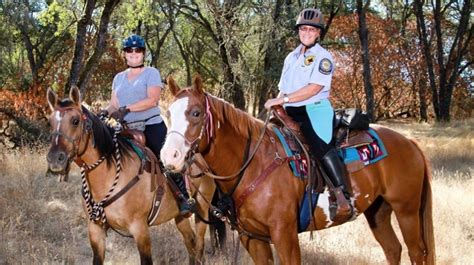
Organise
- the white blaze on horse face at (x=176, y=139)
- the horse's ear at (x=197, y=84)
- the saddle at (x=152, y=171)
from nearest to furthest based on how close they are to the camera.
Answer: the white blaze on horse face at (x=176, y=139), the horse's ear at (x=197, y=84), the saddle at (x=152, y=171)

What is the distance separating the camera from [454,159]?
1241 cm

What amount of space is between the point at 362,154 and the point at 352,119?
0.34m

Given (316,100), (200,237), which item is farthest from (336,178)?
(200,237)

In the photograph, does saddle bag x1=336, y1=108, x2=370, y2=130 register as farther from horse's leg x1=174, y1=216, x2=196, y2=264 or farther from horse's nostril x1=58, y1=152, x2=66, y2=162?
horse's nostril x1=58, y1=152, x2=66, y2=162

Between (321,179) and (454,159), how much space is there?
9.72 metres

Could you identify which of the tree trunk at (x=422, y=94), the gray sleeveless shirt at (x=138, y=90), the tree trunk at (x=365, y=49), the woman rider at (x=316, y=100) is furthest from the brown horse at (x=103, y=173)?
the tree trunk at (x=422, y=94)

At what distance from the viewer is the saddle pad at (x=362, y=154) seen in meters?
→ 4.34

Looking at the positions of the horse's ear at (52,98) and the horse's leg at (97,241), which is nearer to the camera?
the horse's ear at (52,98)

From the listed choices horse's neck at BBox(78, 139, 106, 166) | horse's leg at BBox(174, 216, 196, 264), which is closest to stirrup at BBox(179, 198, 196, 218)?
horse's leg at BBox(174, 216, 196, 264)

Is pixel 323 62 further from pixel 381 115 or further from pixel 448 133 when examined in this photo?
pixel 381 115

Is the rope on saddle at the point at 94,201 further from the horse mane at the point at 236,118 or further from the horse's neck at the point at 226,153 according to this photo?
the horse mane at the point at 236,118

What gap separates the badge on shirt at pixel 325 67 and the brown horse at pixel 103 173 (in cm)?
150

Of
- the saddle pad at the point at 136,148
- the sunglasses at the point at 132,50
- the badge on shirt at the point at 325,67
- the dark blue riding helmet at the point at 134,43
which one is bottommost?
the saddle pad at the point at 136,148

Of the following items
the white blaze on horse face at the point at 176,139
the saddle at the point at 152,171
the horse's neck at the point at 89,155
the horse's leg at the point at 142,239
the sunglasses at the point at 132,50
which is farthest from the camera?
the sunglasses at the point at 132,50
